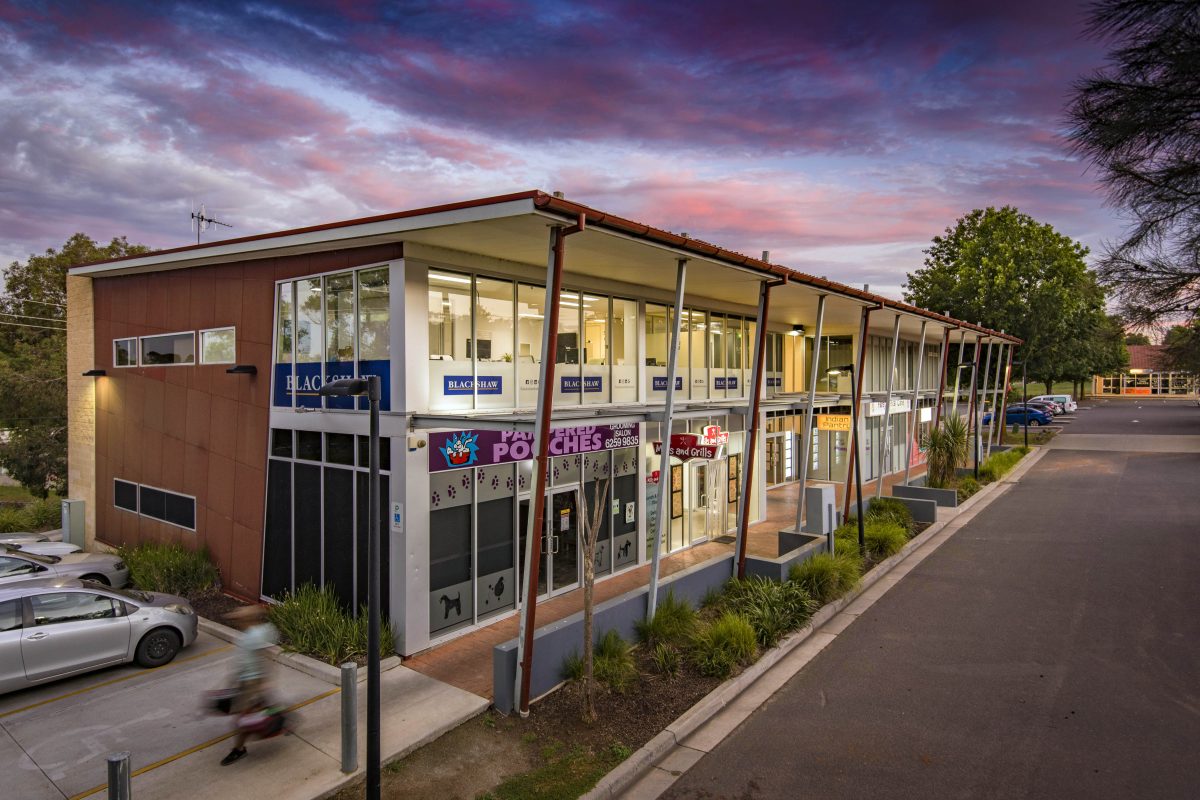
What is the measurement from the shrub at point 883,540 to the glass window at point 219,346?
13.8 metres

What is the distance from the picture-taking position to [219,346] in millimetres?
14047

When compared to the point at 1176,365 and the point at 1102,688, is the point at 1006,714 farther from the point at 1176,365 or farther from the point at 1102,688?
the point at 1176,365

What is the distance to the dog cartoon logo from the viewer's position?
35.6 ft

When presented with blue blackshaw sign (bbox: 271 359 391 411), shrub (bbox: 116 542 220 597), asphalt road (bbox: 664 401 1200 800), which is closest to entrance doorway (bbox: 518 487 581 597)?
blue blackshaw sign (bbox: 271 359 391 411)

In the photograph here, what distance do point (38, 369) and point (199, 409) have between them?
697 inches

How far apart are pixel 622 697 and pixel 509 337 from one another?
6.15 meters

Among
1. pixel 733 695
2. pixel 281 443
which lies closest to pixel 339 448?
pixel 281 443

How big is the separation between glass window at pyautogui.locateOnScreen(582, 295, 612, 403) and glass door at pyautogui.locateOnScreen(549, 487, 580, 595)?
206cm

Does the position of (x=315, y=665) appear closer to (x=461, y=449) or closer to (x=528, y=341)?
(x=461, y=449)

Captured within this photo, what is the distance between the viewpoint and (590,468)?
13.7 meters

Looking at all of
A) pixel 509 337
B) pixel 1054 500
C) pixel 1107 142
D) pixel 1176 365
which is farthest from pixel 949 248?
pixel 509 337

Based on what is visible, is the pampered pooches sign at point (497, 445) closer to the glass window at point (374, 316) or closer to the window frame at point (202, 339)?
the glass window at point (374, 316)

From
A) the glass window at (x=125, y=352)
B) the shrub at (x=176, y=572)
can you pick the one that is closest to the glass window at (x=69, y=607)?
the shrub at (x=176, y=572)

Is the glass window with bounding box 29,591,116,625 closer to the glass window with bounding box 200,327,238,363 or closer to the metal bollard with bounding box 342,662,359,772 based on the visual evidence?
the glass window with bounding box 200,327,238,363
